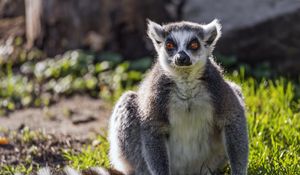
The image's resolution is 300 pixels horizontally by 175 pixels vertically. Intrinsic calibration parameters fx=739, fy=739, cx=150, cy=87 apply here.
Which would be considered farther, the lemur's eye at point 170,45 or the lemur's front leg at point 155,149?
the lemur's eye at point 170,45

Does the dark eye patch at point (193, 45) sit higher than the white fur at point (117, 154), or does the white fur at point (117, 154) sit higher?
the dark eye patch at point (193, 45)

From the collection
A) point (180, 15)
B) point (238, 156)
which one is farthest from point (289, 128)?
point (180, 15)

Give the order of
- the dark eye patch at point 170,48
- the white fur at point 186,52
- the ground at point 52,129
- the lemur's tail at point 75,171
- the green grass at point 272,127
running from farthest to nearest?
1. the ground at point 52,129
2. the green grass at point 272,127
3. the dark eye patch at point 170,48
4. the white fur at point 186,52
5. the lemur's tail at point 75,171

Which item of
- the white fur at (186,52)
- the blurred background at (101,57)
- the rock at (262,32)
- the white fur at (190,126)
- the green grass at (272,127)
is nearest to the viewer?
the white fur at (190,126)

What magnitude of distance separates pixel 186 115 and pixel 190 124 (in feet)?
0.26

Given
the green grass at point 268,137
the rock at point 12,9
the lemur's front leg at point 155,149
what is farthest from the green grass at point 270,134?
the rock at point 12,9

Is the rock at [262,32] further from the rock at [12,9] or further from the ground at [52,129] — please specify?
the rock at [12,9]

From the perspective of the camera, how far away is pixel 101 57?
914 cm

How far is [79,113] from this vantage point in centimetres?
800

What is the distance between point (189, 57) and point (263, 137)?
137 cm

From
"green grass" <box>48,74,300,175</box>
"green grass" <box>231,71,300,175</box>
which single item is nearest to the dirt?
"green grass" <box>48,74,300,175</box>

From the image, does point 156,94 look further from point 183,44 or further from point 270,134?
point 270,134

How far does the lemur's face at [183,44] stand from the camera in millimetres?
5215

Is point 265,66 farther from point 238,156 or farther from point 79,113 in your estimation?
point 238,156
